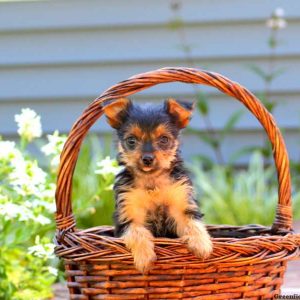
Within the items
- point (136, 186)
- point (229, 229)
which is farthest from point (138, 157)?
point (229, 229)

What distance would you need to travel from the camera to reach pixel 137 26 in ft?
25.1

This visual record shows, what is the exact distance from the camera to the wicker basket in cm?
308

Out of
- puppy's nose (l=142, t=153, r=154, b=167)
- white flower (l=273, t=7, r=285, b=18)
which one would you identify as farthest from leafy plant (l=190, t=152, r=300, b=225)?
puppy's nose (l=142, t=153, r=154, b=167)

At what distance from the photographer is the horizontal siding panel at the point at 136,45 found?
7.63 meters

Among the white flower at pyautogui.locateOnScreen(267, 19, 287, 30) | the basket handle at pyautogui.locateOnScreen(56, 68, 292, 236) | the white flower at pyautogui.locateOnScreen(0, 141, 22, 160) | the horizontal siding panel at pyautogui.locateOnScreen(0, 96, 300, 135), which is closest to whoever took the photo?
the basket handle at pyautogui.locateOnScreen(56, 68, 292, 236)

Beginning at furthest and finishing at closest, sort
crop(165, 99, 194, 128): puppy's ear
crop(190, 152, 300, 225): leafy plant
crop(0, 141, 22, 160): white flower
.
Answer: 1. crop(190, 152, 300, 225): leafy plant
2. crop(0, 141, 22, 160): white flower
3. crop(165, 99, 194, 128): puppy's ear

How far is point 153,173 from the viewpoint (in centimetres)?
344

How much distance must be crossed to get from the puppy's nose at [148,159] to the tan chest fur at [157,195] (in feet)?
0.43

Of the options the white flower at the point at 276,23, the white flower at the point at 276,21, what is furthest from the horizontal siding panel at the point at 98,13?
the white flower at the point at 276,23

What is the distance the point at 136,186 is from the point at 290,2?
463cm

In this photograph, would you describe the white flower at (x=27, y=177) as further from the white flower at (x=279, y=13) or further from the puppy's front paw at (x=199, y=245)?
the white flower at (x=279, y=13)

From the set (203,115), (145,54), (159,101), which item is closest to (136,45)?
(145,54)

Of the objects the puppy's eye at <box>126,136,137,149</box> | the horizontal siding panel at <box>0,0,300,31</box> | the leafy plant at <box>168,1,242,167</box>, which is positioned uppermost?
the horizontal siding panel at <box>0,0,300,31</box>

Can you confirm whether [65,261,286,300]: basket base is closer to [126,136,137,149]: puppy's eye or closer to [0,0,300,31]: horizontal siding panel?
[126,136,137,149]: puppy's eye
